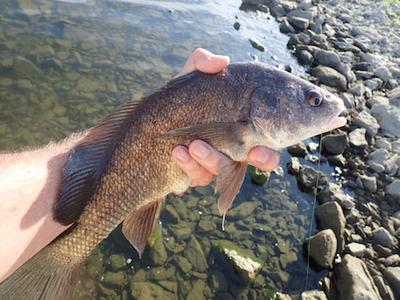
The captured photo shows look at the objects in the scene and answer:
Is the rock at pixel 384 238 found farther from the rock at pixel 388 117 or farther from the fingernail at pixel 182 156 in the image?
the fingernail at pixel 182 156

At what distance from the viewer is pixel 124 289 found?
486 cm

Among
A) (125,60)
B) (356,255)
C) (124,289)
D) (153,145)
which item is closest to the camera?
(153,145)

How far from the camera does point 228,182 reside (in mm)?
3158

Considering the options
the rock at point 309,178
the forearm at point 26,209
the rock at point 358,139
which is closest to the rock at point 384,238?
the rock at point 309,178

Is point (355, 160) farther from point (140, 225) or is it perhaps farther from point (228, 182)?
point (140, 225)

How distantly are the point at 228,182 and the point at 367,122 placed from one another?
6.37 meters

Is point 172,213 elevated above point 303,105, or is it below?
below

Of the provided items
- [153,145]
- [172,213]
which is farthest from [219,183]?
[172,213]

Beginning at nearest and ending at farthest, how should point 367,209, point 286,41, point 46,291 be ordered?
point 46,291 < point 367,209 < point 286,41

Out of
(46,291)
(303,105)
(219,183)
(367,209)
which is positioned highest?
(303,105)

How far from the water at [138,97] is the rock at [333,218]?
23 centimetres

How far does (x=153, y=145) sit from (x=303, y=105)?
1.20 meters

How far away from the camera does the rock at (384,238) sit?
5.87 m

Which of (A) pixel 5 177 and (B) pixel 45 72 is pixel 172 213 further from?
(B) pixel 45 72
